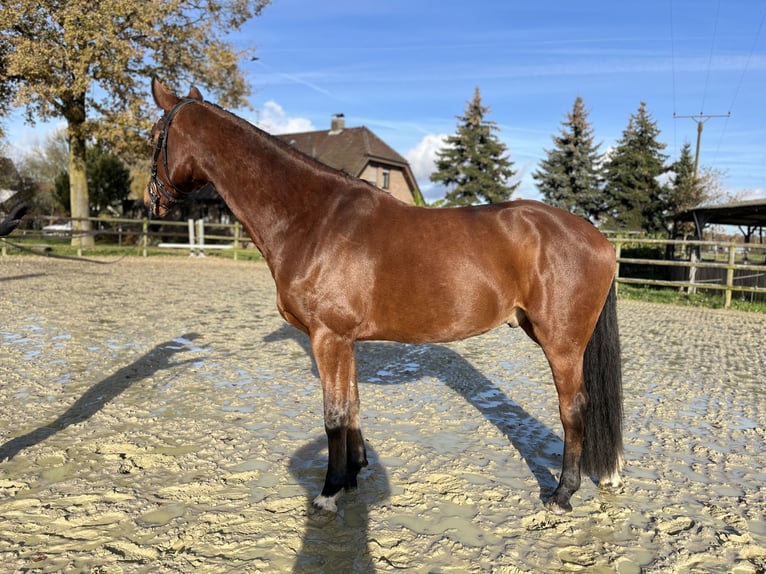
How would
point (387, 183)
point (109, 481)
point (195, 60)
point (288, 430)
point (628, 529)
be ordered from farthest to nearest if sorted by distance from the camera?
point (387, 183), point (195, 60), point (288, 430), point (109, 481), point (628, 529)

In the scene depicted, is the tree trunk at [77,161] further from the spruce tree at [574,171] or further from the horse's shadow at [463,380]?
the spruce tree at [574,171]

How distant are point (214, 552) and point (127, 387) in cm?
297

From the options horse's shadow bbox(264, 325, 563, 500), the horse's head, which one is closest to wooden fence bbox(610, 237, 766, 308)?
horse's shadow bbox(264, 325, 563, 500)

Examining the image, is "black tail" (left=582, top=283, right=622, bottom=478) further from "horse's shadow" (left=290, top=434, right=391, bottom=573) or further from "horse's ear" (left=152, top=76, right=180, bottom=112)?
"horse's ear" (left=152, top=76, right=180, bottom=112)

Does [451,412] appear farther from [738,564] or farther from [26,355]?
→ [26,355]

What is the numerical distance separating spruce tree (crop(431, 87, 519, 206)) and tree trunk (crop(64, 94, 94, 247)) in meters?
23.8

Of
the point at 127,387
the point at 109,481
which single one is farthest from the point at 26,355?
the point at 109,481

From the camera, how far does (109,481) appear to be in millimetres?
3076

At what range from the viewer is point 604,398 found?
329 cm

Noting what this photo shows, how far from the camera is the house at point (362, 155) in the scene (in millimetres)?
30984

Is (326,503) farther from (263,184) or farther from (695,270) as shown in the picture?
(695,270)

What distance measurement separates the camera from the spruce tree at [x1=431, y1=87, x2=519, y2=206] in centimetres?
3719

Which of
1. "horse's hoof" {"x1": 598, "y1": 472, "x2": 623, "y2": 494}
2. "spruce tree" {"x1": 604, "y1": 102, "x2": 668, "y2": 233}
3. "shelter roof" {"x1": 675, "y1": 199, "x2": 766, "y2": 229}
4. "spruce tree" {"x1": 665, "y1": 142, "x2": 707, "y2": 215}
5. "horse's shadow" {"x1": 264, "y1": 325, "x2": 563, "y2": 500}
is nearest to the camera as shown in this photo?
"horse's hoof" {"x1": 598, "y1": 472, "x2": 623, "y2": 494}

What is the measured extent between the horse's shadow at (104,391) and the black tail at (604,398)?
3760 millimetres
